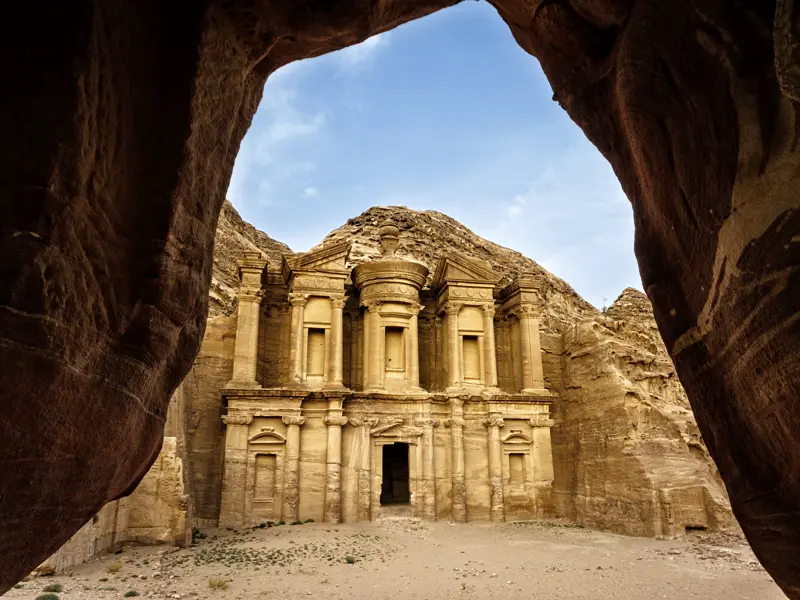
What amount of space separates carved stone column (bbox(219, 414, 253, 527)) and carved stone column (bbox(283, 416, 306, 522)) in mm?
1289

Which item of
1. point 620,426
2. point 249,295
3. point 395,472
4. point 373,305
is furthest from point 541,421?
point 249,295

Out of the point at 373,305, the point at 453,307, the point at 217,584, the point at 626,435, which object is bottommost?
the point at 217,584

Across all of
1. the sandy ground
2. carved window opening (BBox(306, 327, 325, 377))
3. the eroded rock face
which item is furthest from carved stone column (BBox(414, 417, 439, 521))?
the eroded rock face

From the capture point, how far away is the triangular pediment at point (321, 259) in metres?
21.4

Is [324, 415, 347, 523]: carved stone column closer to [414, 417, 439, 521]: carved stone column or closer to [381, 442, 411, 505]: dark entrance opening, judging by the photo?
[414, 417, 439, 521]: carved stone column

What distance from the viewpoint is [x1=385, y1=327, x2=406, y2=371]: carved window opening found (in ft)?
71.4

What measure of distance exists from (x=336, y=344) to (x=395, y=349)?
2.52 m

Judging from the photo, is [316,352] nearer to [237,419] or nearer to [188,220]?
[237,419]

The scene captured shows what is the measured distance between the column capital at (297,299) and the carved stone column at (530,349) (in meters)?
8.85

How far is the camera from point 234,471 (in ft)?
59.2

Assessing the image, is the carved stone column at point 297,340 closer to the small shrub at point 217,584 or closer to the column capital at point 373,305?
the column capital at point 373,305

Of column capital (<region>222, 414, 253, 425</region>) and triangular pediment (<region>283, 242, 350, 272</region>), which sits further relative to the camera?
triangular pediment (<region>283, 242, 350, 272</region>)

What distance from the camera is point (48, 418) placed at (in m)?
2.83

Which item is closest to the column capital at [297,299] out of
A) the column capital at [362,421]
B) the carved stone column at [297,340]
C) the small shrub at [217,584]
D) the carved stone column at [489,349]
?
the carved stone column at [297,340]
